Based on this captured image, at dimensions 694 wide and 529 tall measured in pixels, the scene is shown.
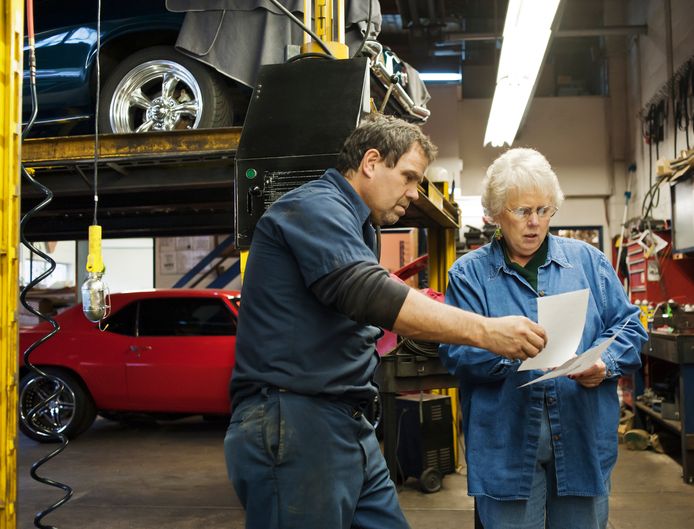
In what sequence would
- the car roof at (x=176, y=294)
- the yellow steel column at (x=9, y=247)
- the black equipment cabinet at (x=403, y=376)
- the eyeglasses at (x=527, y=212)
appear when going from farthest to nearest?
the car roof at (x=176, y=294), the black equipment cabinet at (x=403, y=376), the yellow steel column at (x=9, y=247), the eyeglasses at (x=527, y=212)

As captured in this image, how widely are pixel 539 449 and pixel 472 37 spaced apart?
8325 mm

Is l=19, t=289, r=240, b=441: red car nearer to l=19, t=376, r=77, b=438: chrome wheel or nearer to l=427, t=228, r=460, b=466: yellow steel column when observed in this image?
l=19, t=376, r=77, b=438: chrome wheel

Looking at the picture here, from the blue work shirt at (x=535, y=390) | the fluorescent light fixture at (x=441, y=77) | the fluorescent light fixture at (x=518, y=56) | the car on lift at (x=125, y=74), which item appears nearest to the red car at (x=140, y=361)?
the car on lift at (x=125, y=74)

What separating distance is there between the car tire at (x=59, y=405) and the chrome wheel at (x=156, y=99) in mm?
3397

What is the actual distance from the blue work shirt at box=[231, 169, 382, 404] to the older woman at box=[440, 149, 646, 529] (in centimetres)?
43

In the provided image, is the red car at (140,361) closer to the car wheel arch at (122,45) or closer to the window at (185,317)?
the window at (185,317)

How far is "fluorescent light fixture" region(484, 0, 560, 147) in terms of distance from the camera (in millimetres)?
4953

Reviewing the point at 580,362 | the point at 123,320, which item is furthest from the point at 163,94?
the point at 123,320

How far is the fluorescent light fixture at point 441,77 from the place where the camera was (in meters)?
10.7

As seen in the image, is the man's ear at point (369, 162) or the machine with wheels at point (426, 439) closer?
the man's ear at point (369, 162)

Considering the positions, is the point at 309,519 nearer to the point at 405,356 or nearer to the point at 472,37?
the point at 405,356

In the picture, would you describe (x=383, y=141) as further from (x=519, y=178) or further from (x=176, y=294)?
(x=176, y=294)

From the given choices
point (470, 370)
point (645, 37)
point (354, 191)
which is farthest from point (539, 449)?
point (645, 37)

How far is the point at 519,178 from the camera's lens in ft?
6.33
